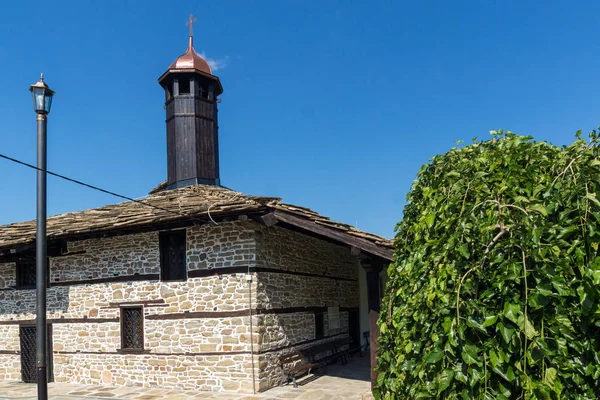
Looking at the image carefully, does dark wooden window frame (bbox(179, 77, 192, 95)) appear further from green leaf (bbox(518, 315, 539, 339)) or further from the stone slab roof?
green leaf (bbox(518, 315, 539, 339))

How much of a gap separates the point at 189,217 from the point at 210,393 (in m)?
3.06

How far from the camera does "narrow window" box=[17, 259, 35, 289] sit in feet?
35.9

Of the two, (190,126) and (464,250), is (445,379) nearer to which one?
(464,250)

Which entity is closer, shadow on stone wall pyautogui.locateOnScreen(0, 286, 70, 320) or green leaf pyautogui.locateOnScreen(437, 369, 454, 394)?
green leaf pyautogui.locateOnScreen(437, 369, 454, 394)

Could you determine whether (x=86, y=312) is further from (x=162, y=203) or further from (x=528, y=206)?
(x=528, y=206)

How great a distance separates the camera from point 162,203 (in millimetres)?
10273

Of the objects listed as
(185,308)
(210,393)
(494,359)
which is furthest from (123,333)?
(494,359)

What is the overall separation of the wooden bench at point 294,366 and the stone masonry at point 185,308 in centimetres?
16

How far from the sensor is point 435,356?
8.54ft

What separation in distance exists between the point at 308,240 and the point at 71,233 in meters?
4.77

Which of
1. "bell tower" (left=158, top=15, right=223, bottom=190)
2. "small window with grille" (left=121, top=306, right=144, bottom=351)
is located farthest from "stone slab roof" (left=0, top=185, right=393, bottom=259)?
"small window with grille" (left=121, top=306, right=144, bottom=351)

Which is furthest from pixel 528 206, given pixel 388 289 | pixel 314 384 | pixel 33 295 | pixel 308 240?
pixel 33 295

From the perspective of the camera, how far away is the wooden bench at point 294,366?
368 inches

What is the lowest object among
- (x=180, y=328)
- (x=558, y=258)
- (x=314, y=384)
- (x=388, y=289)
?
(x=314, y=384)
